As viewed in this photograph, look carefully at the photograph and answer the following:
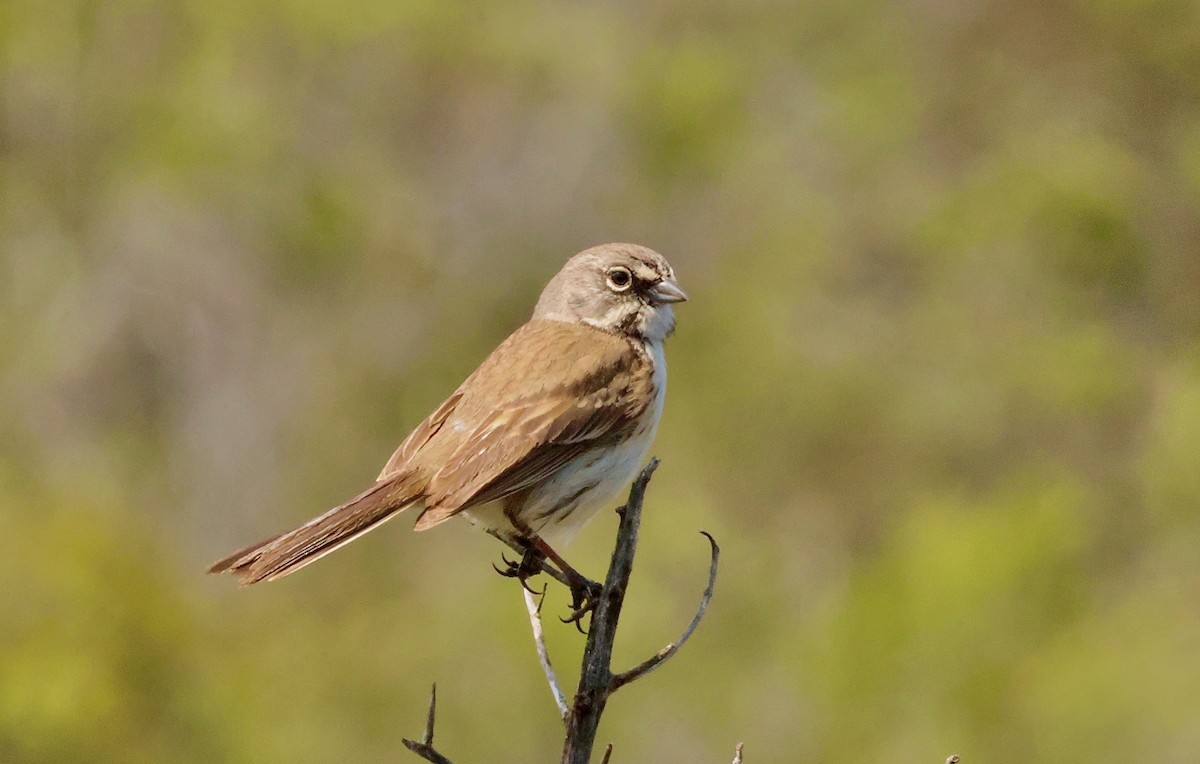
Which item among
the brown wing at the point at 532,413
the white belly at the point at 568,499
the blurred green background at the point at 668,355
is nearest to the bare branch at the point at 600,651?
the brown wing at the point at 532,413

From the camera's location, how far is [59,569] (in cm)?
1070

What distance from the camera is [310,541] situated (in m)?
4.45

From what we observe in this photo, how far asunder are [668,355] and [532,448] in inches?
460

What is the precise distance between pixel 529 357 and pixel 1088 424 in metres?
9.93

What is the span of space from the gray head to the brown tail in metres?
1.43

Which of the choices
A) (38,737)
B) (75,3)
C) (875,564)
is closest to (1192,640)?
(875,564)

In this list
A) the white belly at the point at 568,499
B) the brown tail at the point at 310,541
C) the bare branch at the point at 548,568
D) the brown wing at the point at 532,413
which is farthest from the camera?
the white belly at the point at 568,499

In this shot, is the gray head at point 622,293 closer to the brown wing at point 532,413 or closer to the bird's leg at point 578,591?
the brown wing at point 532,413

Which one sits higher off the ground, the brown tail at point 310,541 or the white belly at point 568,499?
the white belly at point 568,499

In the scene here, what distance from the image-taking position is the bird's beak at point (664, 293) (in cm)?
593

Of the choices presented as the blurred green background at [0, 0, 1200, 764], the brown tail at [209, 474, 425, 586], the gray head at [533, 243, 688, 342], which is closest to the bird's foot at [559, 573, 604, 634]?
the brown tail at [209, 474, 425, 586]

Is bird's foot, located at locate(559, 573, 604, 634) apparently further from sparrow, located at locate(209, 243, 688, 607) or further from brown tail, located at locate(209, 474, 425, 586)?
brown tail, located at locate(209, 474, 425, 586)

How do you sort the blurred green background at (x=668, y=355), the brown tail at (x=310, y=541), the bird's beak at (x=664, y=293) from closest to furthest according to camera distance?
the brown tail at (x=310, y=541) → the bird's beak at (x=664, y=293) → the blurred green background at (x=668, y=355)

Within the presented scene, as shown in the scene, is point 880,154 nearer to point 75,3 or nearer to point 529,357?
point 75,3
